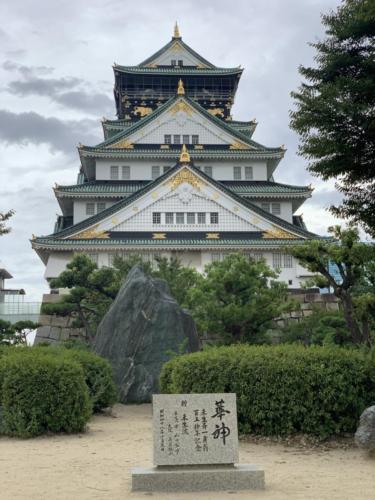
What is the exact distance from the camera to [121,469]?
808cm

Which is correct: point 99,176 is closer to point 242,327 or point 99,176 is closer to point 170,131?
point 170,131

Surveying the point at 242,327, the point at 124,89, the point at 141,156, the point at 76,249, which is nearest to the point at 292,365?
the point at 242,327

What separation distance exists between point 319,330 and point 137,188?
1959cm

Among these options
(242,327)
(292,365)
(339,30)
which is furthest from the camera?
(242,327)

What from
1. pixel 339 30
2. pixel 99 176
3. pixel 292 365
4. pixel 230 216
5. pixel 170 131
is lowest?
pixel 292 365

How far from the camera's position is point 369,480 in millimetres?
7602

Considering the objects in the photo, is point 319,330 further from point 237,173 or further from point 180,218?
point 237,173

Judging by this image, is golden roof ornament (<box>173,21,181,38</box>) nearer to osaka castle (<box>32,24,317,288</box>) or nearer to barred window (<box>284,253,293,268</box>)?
osaka castle (<box>32,24,317,288</box>)

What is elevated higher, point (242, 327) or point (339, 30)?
point (339, 30)

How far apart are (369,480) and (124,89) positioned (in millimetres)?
39925

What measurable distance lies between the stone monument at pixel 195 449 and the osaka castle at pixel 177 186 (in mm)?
21809

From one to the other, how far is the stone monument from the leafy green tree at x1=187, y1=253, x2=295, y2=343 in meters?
11.4

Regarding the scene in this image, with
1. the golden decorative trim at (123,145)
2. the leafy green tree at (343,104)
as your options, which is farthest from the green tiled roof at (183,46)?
the leafy green tree at (343,104)

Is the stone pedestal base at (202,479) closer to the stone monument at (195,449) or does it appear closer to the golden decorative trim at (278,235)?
the stone monument at (195,449)
